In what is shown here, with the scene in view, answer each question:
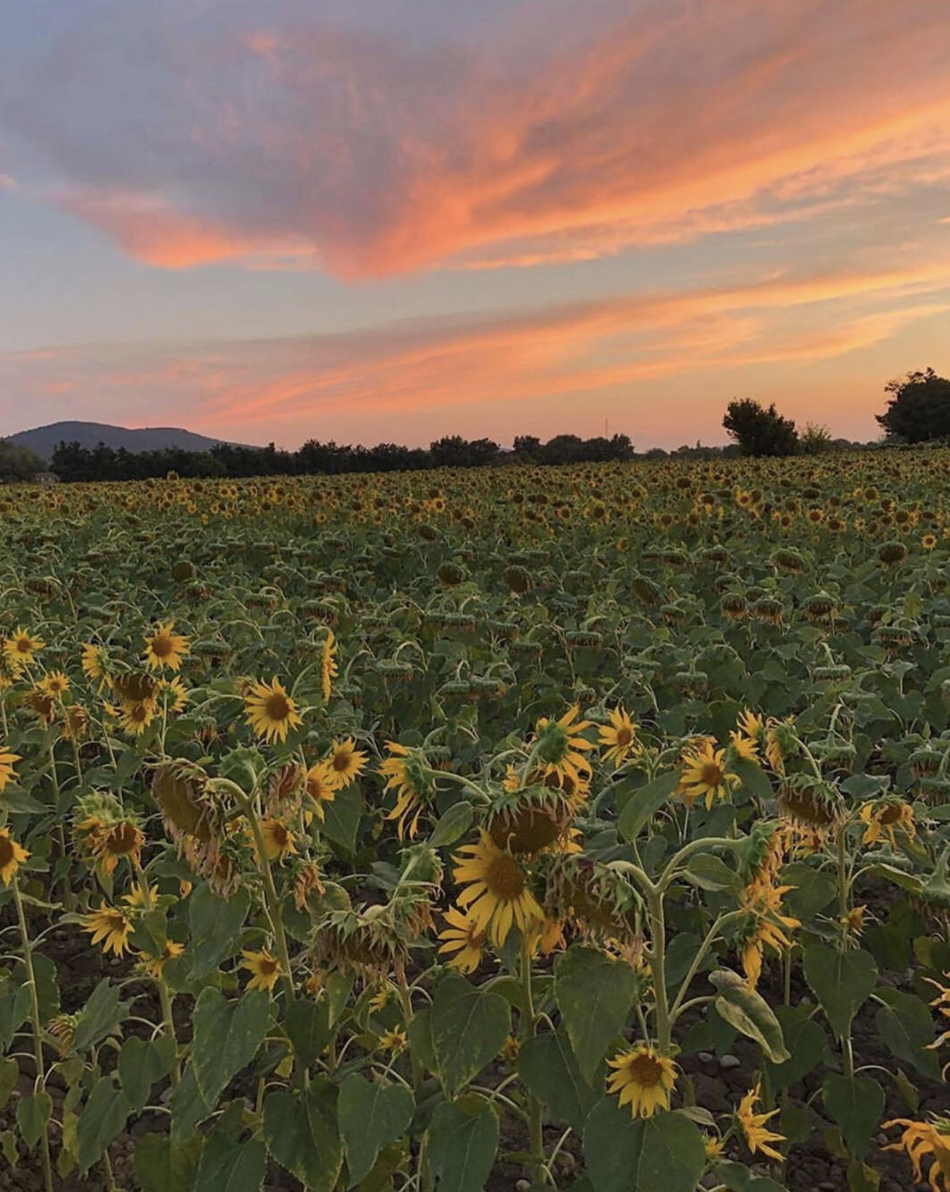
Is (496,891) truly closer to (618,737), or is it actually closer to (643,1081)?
(643,1081)

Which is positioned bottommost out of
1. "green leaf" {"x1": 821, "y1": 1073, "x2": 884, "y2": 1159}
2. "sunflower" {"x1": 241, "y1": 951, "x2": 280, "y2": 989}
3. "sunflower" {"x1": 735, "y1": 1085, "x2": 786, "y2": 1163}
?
"green leaf" {"x1": 821, "y1": 1073, "x2": 884, "y2": 1159}

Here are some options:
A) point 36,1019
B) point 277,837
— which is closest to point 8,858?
point 36,1019

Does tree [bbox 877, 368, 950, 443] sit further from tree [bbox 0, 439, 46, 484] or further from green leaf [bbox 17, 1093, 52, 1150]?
green leaf [bbox 17, 1093, 52, 1150]

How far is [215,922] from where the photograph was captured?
1834 mm

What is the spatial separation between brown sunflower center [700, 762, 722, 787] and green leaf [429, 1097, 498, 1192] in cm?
→ 107

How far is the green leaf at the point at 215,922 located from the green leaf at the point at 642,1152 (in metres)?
0.70

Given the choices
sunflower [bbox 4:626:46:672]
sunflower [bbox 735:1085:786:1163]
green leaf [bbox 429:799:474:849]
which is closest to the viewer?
green leaf [bbox 429:799:474:849]

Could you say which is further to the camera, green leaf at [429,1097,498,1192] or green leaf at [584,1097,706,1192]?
green leaf at [429,1097,498,1192]

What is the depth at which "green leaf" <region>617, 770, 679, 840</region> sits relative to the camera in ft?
4.84

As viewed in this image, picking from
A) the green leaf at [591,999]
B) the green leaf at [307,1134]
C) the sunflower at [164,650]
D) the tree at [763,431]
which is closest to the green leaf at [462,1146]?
the green leaf at [307,1134]

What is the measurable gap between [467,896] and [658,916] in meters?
0.29

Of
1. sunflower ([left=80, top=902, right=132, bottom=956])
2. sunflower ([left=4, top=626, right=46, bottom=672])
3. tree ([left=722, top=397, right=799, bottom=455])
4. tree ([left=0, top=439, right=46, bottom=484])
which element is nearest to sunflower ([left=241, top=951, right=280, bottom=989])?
sunflower ([left=80, top=902, right=132, bottom=956])

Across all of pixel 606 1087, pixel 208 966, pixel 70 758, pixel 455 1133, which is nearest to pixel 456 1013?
pixel 455 1133

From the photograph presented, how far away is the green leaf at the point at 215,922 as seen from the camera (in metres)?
1.79
